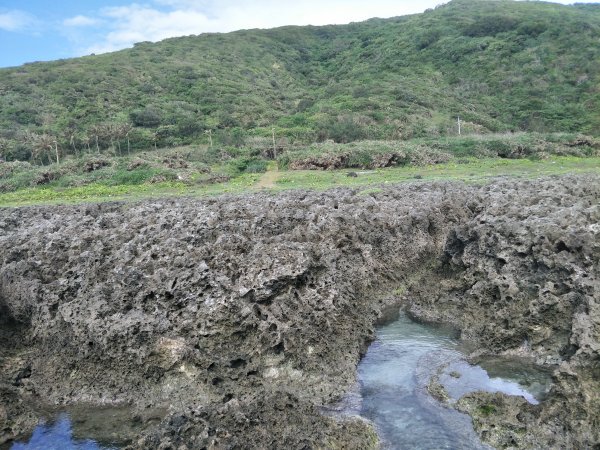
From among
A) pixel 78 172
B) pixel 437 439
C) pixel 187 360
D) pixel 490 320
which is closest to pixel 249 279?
pixel 187 360

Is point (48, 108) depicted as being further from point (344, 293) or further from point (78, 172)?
point (344, 293)

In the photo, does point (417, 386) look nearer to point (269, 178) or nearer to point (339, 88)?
point (269, 178)

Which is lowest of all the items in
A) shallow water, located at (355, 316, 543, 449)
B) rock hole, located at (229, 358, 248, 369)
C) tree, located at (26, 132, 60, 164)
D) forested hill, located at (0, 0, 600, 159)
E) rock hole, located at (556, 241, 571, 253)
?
shallow water, located at (355, 316, 543, 449)

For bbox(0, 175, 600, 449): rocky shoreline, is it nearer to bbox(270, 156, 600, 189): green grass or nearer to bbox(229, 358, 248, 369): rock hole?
bbox(229, 358, 248, 369): rock hole

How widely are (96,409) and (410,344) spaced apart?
9914 millimetres

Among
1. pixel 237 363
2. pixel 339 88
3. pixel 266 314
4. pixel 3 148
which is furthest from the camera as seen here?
pixel 339 88

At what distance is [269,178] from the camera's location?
157 feet

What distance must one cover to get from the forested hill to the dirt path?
1864 cm

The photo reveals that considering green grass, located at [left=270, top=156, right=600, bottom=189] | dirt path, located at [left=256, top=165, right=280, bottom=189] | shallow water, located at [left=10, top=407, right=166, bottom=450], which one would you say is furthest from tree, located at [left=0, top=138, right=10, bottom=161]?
shallow water, located at [left=10, top=407, right=166, bottom=450]

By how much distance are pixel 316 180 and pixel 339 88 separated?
6145 cm

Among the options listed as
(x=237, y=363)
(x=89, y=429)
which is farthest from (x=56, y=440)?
(x=237, y=363)

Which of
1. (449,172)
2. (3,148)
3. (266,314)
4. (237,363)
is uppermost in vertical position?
(3,148)

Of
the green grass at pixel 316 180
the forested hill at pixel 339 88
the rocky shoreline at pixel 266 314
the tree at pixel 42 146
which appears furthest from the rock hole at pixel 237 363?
the tree at pixel 42 146

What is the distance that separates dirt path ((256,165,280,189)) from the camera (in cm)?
4366
